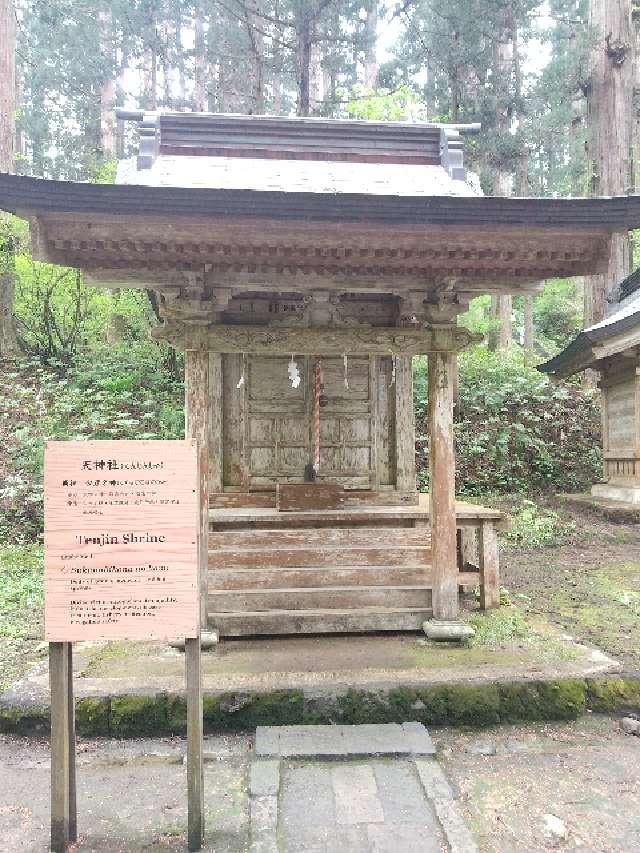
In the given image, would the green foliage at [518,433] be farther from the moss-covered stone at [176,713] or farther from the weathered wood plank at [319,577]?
the moss-covered stone at [176,713]

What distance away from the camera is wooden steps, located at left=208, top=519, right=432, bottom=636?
5.56 metres

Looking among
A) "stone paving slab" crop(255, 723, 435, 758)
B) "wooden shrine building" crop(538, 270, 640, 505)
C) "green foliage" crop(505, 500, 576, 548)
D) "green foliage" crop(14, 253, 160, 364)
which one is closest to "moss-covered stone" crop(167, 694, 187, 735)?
"stone paving slab" crop(255, 723, 435, 758)

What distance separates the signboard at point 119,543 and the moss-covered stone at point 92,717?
1.64 m

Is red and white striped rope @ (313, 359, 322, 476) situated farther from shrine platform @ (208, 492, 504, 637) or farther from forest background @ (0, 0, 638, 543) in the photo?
forest background @ (0, 0, 638, 543)

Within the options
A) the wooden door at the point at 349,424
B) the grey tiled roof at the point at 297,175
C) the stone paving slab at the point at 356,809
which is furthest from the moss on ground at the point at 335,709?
the grey tiled roof at the point at 297,175

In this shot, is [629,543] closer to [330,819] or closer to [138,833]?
[330,819]

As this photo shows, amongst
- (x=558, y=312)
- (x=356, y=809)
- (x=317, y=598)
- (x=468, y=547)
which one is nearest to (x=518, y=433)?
(x=468, y=547)

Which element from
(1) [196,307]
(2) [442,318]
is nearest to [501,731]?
(2) [442,318]

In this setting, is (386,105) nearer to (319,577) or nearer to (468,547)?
(468,547)

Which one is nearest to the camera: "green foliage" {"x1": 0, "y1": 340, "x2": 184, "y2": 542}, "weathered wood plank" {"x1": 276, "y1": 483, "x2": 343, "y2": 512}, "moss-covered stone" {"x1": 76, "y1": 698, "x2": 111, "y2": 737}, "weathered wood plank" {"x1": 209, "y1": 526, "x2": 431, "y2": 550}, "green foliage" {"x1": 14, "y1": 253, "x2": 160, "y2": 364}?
"moss-covered stone" {"x1": 76, "y1": 698, "x2": 111, "y2": 737}

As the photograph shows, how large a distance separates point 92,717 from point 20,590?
3761 mm

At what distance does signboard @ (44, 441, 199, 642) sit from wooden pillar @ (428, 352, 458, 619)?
10.4 ft

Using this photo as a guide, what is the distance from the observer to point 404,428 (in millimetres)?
7547

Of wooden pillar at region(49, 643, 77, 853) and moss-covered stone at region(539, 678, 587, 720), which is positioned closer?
wooden pillar at region(49, 643, 77, 853)
